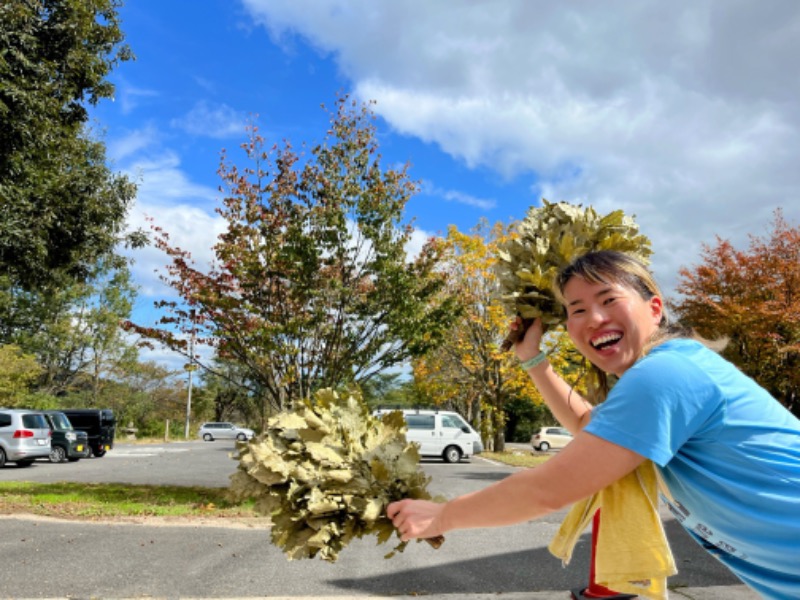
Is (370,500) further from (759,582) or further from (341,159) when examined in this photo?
(341,159)

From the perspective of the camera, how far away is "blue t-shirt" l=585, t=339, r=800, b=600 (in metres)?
1.23

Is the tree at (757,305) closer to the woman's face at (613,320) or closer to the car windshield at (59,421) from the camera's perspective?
the woman's face at (613,320)

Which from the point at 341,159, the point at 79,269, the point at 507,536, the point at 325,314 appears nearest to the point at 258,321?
the point at 325,314

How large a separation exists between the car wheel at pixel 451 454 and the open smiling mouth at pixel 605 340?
19950mm

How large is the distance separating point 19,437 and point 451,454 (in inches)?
532

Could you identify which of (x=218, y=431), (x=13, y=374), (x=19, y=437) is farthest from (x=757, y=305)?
(x=218, y=431)

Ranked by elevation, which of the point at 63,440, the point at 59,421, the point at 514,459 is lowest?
the point at 514,459

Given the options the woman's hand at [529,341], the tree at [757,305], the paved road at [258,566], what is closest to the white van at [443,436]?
the tree at [757,305]

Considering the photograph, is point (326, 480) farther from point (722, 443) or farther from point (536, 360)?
point (722, 443)

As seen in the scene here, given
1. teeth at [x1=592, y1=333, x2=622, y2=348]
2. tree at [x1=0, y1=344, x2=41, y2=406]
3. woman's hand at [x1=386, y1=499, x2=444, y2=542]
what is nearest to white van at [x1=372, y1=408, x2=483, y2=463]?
woman's hand at [x1=386, y1=499, x2=444, y2=542]

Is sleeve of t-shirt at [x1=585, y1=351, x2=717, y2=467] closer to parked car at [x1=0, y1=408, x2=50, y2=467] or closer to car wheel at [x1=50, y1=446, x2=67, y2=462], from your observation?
parked car at [x1=0, y1=408, x2=50, y2=467]

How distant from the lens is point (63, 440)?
1991cm

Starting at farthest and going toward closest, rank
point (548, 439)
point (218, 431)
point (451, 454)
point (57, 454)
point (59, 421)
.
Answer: point (218, 431), point (548, 439), point (451, 454), point (59, 421), point (57, 454)

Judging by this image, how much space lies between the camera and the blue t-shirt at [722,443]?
4.02ft
